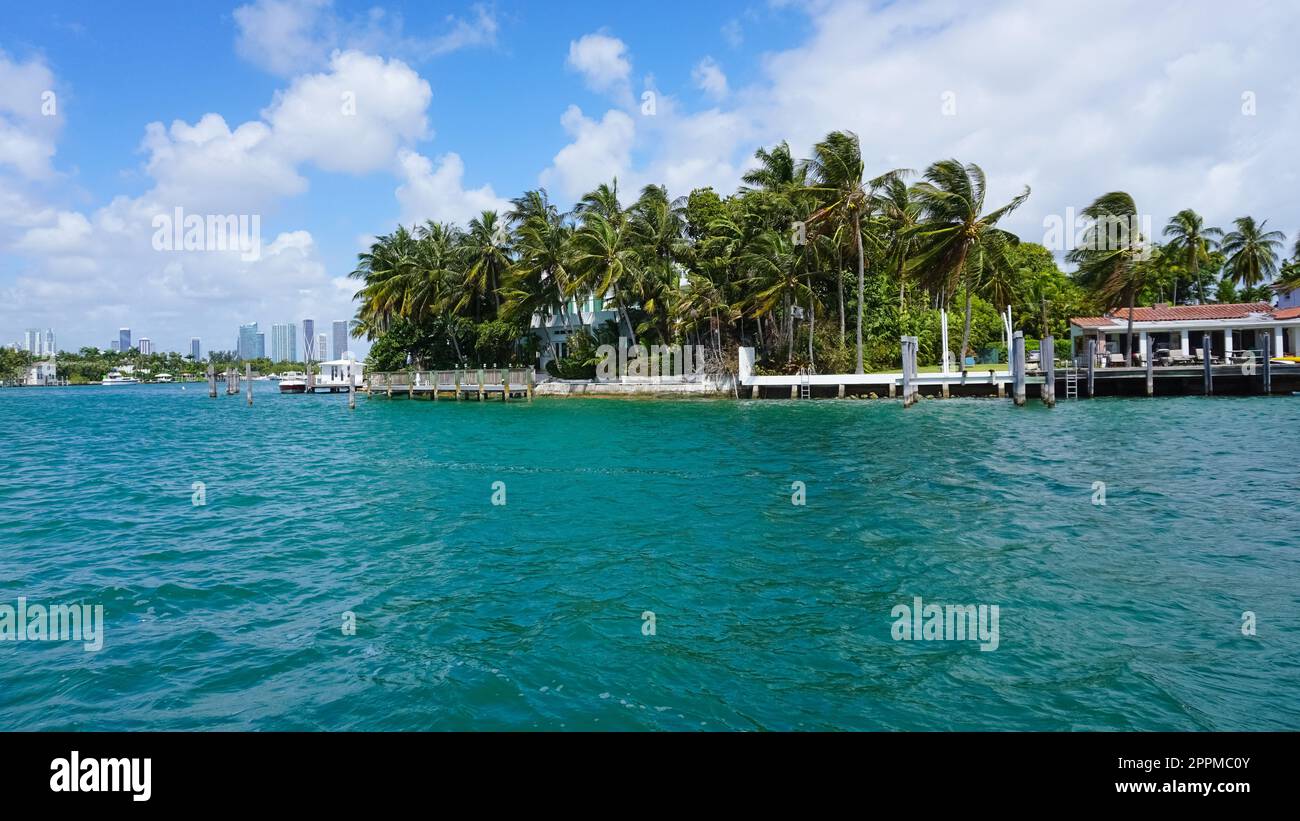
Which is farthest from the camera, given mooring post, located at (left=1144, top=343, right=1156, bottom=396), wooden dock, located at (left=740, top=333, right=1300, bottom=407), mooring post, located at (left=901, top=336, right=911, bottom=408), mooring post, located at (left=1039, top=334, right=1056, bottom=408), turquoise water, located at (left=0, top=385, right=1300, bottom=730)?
mooring post, located at (left=901, top=336, right=911, bottom=408)

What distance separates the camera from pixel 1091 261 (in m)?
43.6

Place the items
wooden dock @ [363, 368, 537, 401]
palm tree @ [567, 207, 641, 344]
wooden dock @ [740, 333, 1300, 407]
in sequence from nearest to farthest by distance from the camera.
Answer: wooden dock @ [740, 333, 1300, 407], palm tree @ [567, 207, 641, 344], wooden dock @ [363, 368, 537, 401]

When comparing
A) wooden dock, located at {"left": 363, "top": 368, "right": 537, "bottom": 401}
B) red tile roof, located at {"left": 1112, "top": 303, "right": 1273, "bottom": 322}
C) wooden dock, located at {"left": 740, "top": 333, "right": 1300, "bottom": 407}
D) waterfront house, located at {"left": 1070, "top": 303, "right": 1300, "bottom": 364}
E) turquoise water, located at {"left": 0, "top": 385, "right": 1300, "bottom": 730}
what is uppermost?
red tile roof, located at {"left": 1112, "top": 303, "right": 1273, "bottom": 322}

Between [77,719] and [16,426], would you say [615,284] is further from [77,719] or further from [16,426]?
[77,719]

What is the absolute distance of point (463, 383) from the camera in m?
57.0

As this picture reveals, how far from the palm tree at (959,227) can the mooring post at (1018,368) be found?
4640 mm

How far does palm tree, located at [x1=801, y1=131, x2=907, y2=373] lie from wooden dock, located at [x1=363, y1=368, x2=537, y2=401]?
25154mm

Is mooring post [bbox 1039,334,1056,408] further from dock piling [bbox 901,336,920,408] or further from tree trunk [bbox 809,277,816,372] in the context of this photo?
tree trunk [bbox 809,277,816,372]

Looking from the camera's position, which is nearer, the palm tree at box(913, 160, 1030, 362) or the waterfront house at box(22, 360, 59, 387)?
the palm tree at box(913, 160, 1030, 362)

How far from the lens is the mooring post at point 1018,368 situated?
34406mm

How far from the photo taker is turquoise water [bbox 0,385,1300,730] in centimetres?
637
